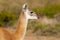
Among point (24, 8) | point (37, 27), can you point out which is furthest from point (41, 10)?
point (24, 8)

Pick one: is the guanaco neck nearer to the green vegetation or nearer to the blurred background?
the blurred background

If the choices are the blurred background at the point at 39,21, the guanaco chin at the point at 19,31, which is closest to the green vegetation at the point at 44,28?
the blurred background at the point at 39,21

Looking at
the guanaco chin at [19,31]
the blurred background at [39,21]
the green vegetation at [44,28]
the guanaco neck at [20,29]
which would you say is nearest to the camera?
the guanaco chin at [19,31]

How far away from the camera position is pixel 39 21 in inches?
554

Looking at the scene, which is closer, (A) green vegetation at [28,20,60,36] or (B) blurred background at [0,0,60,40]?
(B) blurred background at [0,0,60,40]

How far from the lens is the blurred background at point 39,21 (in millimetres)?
11872

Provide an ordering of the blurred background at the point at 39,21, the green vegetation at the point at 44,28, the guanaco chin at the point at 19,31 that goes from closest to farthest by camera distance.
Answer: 1. the guanaco chin at the point at 19,31
2. the blurred background at the point at 39,21
3. the green vegetation at the point at 44,28

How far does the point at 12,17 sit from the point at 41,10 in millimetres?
2797

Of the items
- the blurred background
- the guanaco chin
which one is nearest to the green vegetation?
the blurred background

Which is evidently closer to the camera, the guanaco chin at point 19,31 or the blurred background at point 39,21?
the guanaco chin at point 19,31

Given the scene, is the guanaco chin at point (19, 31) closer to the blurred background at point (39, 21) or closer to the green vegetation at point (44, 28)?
the blurred background at point (39, 21)

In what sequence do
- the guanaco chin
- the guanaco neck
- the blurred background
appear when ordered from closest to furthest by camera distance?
1. the guanaco chin
2. the guanaco neck
3. the blurred background

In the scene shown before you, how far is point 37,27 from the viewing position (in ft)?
41.8

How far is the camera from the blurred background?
467 inches
